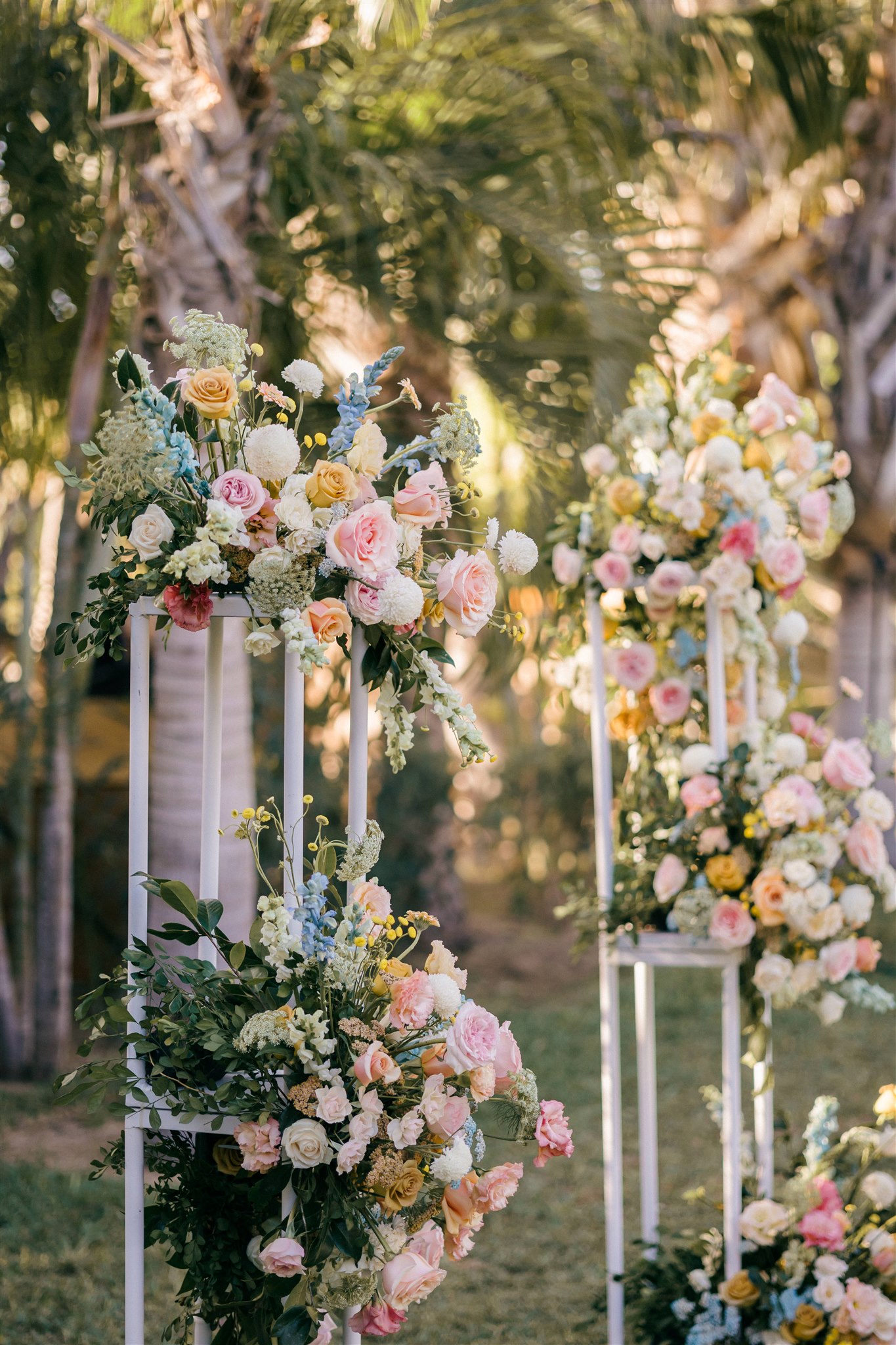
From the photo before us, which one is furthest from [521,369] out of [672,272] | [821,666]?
[821,666]

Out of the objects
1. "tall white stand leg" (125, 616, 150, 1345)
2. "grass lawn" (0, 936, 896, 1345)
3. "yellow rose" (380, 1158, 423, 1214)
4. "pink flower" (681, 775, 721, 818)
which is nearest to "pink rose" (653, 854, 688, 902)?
"pink flower" (681, 775, 721, 818)

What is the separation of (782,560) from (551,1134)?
1318 mm

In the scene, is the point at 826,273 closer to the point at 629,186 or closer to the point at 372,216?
the point at 629,186

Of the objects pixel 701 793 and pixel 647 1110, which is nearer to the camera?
pixel 701 793

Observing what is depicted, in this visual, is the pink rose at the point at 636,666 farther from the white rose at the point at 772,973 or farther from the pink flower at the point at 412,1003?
the pink flower at the point at 412,1003

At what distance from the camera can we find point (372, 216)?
4.07 metres

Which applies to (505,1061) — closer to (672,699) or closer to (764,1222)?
(764,1222)

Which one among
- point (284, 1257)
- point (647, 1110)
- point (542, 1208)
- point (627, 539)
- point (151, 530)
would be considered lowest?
point (542, 1208)

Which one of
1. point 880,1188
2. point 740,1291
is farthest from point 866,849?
point 740,1291

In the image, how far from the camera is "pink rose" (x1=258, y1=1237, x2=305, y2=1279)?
1687 millimetres

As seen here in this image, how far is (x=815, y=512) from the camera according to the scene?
2.75m

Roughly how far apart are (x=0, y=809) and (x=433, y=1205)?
130 inches

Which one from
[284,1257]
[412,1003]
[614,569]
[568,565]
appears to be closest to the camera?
[284,1257]

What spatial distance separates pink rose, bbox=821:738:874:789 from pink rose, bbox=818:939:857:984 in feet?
1.05
